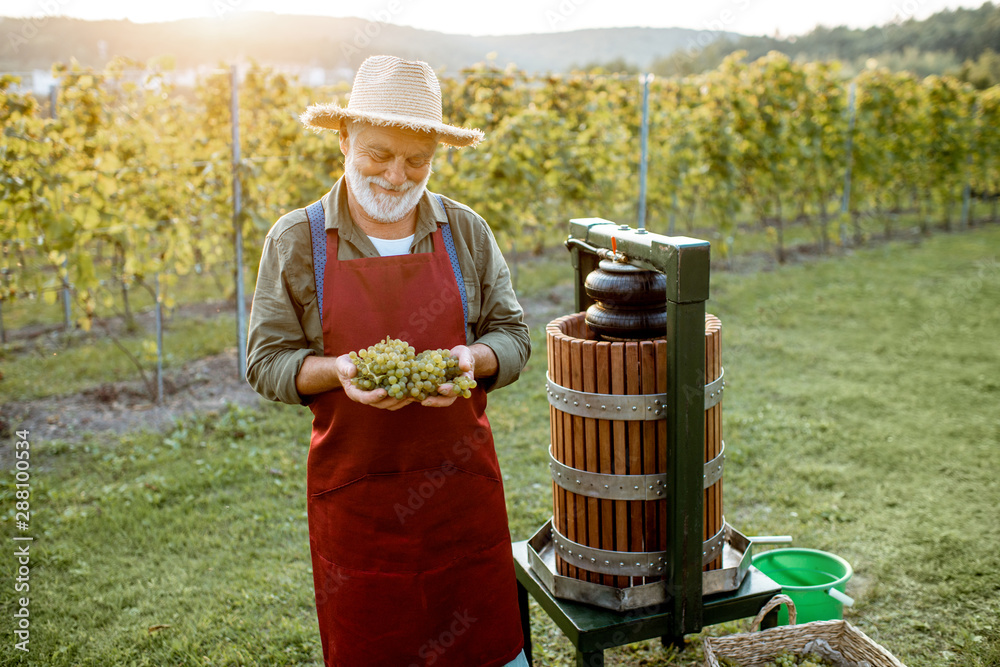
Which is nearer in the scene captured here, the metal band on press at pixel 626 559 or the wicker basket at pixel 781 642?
the metal band on press at pixel 626 559

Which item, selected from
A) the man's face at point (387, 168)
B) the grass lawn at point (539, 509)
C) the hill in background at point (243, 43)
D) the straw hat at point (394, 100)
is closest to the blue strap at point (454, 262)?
the man's face at point (387, 168)

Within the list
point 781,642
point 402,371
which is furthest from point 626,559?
point 402,371

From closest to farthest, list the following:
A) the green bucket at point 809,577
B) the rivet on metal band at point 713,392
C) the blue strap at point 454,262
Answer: the blue strap at point 454,262 < the rivet on metal band at point 713,392 < the green bucket at point 809,577

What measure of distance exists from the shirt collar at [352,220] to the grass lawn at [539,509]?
6.18 feet

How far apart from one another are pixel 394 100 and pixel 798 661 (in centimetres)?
218

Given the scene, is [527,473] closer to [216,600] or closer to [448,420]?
[216,600]

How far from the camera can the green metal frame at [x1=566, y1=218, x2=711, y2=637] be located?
2.01 metres

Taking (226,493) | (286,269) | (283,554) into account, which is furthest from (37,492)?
(286,269)

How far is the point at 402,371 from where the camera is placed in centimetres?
172

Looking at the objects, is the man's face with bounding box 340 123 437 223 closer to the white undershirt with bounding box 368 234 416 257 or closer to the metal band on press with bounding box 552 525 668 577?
the white undershirt with bounding box 368 234 416 257

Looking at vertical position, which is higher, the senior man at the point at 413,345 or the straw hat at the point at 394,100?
the straw hat at the point at 394,100

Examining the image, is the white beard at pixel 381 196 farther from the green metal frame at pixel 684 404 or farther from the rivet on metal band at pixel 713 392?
the rivet on metal band at pixel 713 392

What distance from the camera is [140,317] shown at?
8320mm

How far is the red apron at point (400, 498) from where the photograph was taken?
77.7 inches
